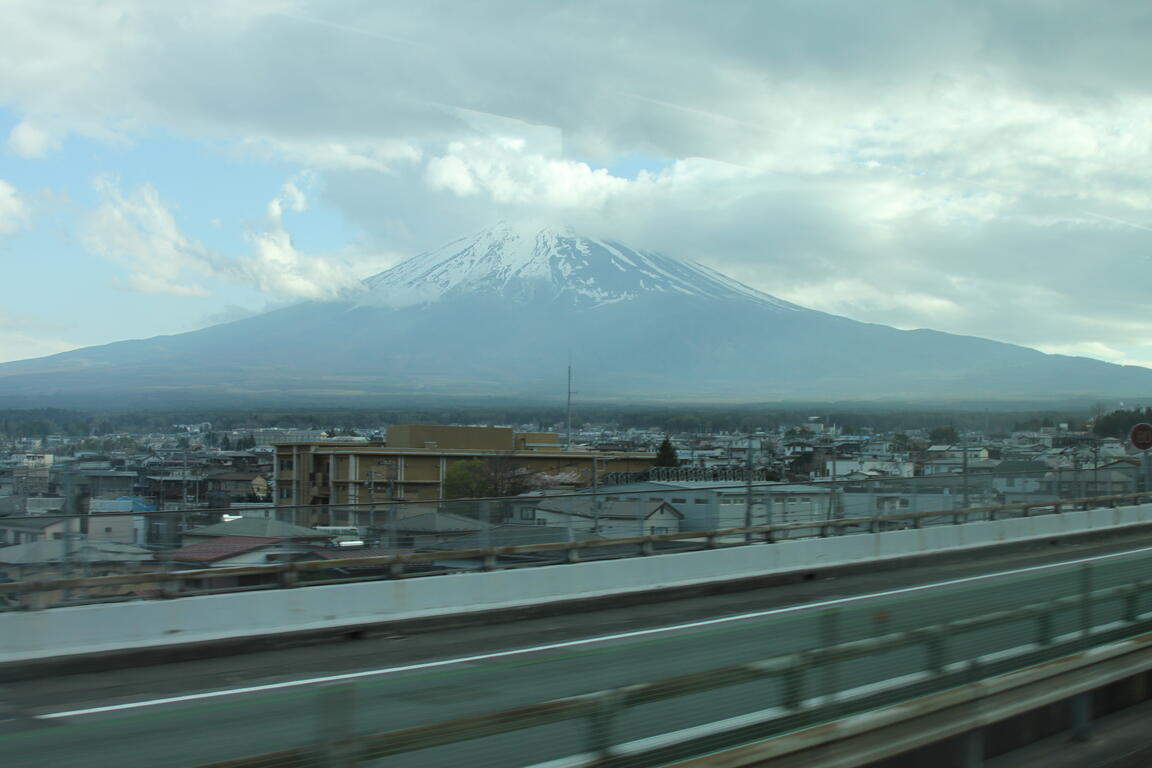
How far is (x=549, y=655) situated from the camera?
4.52 meters

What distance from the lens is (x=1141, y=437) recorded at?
99.2 ft

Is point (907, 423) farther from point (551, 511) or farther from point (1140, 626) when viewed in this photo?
point (1140, 626)

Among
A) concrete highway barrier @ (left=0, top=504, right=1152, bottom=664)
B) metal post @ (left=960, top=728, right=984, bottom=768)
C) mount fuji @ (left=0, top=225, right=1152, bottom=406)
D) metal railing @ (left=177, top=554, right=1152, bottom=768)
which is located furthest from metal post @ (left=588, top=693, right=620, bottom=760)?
mount fuji @ (left=0, top=225, right=1152, bottom=406)

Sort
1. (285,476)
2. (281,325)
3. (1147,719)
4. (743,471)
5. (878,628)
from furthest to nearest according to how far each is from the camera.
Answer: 1. (281,325)
2. (285,476)
3. (743,471)
4. (1147,719)
5. (878,628)

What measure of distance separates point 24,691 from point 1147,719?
32.5 ft

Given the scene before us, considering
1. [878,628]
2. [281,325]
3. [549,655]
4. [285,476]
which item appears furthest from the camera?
[281,325]

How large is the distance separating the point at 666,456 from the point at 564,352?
104 meters

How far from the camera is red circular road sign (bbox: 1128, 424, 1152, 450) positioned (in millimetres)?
30031

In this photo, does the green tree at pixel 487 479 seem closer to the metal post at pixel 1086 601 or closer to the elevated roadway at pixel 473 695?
the elevated roadway at pixel 473 695

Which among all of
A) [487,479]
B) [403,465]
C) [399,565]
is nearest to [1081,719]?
[399,565]

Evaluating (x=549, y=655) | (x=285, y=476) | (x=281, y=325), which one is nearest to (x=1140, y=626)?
(x=549, y=655)

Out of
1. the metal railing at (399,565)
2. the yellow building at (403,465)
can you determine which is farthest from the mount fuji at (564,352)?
the metal railing at (399,565)

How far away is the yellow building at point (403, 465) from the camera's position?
37.7m

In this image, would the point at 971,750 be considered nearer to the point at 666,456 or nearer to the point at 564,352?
the point at 666,456
